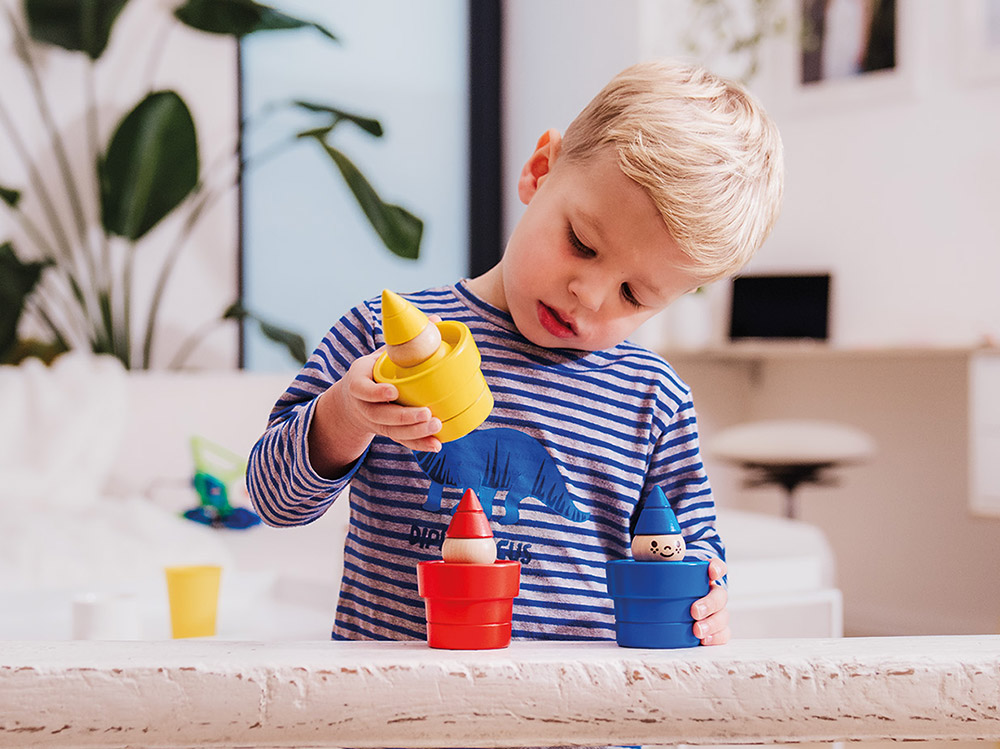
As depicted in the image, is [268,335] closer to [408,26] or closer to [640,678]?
[408,26]

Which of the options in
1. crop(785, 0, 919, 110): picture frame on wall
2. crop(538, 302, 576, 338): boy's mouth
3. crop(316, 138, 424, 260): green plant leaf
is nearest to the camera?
crop(538, 302, 576, 338): boy's mouth

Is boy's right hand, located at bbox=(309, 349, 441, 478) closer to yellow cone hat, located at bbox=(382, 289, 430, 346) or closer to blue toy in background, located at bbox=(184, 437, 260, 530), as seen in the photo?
yellow cone hat, located at bbox=(382, 289, 430, 346)

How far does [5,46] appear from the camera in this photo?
2758 millimetres

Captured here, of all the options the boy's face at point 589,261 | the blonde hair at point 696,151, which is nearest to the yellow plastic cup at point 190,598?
the boy's face at point 589,261

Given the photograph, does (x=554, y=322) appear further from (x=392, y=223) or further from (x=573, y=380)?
(x=392, y=223)

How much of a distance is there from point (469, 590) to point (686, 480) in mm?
341

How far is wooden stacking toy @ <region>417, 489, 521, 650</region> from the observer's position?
52 cm

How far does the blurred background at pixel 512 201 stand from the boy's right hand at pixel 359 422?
180 centimetres

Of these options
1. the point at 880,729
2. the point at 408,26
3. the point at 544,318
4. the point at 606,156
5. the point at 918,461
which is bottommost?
the point at 918,461

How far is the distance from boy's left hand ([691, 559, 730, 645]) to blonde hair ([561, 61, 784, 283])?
0.24 m

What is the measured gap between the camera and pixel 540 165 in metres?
0.85

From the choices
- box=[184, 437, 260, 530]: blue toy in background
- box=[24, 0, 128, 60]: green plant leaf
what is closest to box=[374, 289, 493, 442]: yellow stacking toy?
box=[184, 437, 260, 530]: blue toy in background

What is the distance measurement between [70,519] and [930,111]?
9.17ft

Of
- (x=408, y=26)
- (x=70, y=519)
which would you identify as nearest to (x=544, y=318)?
(x=70, y=519)
